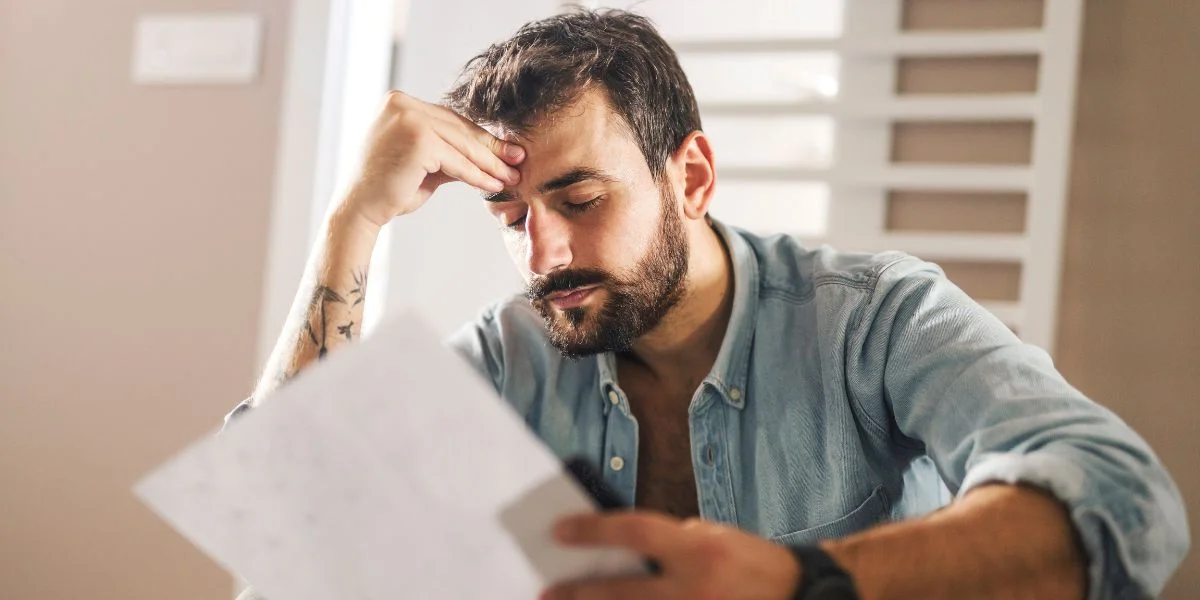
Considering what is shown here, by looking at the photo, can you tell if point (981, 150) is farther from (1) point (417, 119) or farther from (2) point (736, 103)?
(1) point (417, 119)

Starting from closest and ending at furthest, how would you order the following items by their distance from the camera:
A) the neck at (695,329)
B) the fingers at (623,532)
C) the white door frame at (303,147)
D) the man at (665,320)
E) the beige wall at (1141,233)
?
the fingers at (623,532), the man at (665,320), the neck at (695,329), the beige wall at (1141,233), the white door frame at (303,147)

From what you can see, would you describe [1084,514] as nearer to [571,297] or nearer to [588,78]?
[571,297]

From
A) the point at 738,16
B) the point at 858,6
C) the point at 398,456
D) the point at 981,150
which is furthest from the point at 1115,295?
the point at 738,16

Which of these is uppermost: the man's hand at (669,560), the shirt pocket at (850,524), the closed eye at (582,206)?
the closed eye at (582,206)

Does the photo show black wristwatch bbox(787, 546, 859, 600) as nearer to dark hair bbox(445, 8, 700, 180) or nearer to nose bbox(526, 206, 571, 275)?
nose bbox(526, 206, 571, 275)

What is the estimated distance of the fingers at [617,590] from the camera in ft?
1.72

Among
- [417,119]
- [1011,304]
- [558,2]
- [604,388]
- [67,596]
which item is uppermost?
[558,2]

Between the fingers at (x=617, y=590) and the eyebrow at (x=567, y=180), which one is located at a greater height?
the eyebrow at (x=567, y=180)

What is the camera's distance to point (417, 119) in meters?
1.15

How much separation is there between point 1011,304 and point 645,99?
0.61 m

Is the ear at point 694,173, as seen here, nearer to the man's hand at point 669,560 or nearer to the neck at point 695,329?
the neck at point 695,329

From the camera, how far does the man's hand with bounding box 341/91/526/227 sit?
1.12 metres

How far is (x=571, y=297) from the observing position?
44.3 inches

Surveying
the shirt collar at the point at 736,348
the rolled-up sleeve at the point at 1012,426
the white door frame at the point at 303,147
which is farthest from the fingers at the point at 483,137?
the white door frame at the point at 303,147
